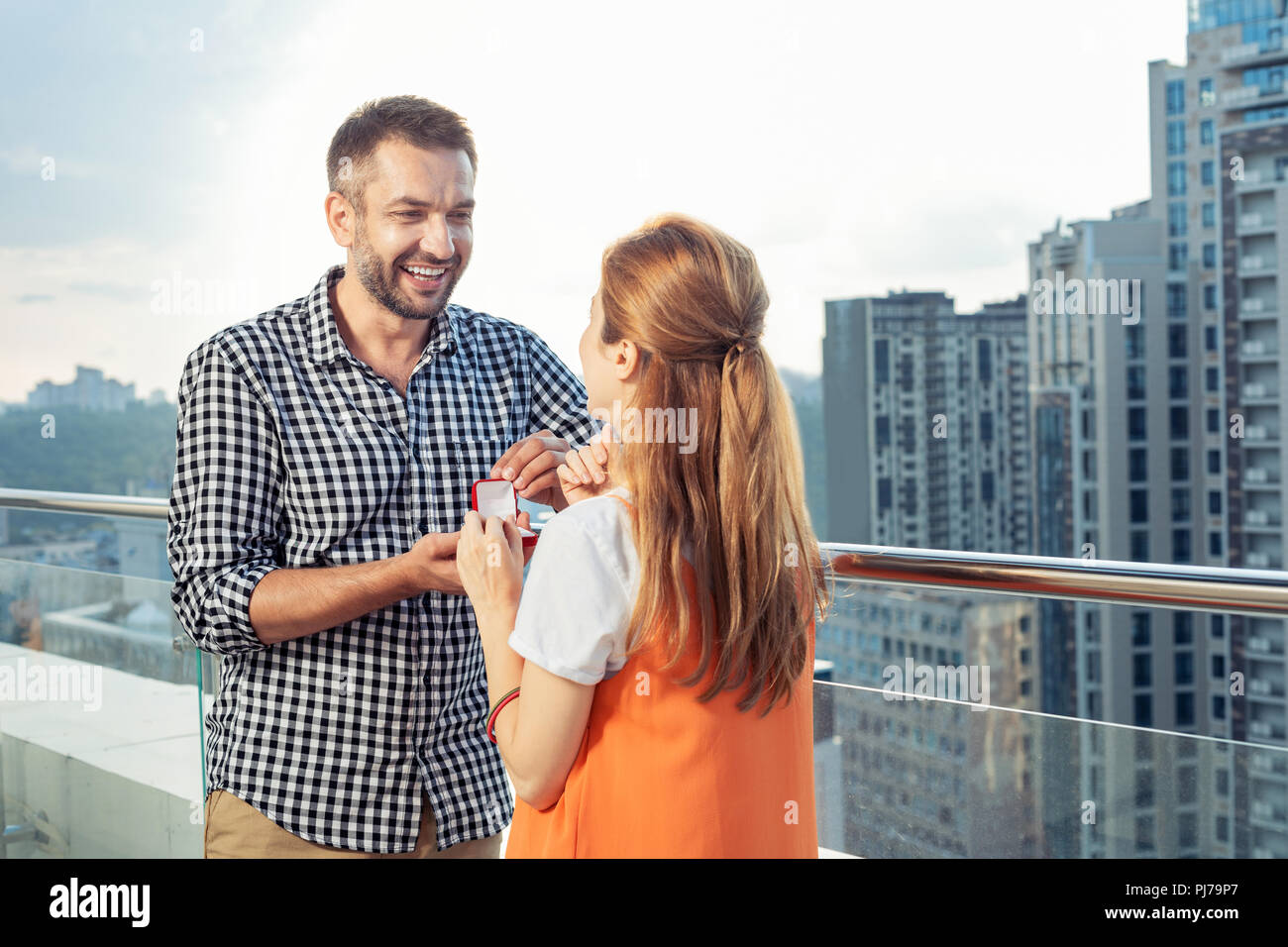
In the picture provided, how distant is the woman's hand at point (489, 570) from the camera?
1.22 meters

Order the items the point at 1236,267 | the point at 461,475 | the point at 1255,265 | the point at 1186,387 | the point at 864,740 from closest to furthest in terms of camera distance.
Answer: the point at 461,475 → the point at 864,740 → the point at 1255,265 → the point at 1236,267 → the point at 1186,387

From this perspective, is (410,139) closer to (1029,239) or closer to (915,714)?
(915,714)

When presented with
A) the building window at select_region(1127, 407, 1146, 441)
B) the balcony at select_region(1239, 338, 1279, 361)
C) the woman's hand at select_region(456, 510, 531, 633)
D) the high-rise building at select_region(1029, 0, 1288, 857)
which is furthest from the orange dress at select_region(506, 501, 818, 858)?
the building window at select_region(1127, 407, 1146, 441)

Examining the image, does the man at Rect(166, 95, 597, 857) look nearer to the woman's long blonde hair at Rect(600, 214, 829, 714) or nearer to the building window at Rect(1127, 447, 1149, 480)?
the woman's long blonde hair at Rect(600, 214, 829, 714)

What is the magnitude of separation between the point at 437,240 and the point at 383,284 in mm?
98

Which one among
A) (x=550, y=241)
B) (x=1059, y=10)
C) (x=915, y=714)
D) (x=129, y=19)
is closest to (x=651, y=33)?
(x=550, y=241)

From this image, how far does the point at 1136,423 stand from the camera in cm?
5088

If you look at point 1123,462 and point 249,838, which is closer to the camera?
point 249,838

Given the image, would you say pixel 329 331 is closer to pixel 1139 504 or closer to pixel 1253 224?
pixel 1253 224

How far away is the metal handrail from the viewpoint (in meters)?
1.54

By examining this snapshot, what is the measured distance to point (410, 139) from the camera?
5.12ft

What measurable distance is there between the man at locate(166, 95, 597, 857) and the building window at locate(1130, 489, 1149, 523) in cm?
5476

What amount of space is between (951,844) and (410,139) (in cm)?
151

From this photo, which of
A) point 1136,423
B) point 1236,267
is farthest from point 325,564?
point 1136,423
